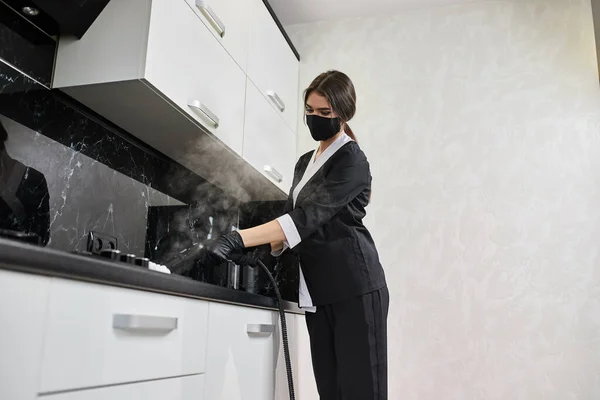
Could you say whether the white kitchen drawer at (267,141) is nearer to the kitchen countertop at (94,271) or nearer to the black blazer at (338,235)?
the black blazer at (338,235)

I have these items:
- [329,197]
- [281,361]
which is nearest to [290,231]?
[329,197]

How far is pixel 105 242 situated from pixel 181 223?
52cm

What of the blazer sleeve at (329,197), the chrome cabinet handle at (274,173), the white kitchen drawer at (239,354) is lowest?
the white kitchen drawer at (239,354)

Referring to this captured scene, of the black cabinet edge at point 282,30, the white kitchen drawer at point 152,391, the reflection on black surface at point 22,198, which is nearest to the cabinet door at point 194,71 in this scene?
the reflection on black surface at point 22,198

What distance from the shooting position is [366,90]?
9.77 ft

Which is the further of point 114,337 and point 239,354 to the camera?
point 239,354

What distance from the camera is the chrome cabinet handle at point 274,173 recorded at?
8.11ft

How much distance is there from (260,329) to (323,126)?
27.7 inches

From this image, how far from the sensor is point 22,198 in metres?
1.50

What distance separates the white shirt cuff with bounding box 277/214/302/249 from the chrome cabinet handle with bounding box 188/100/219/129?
0.47m

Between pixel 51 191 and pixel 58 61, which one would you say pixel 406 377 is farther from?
pixel 58 61

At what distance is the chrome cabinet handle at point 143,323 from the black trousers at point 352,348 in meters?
0.61

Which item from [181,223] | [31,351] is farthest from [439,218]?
[31,351]

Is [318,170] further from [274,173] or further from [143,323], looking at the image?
[143,323]
